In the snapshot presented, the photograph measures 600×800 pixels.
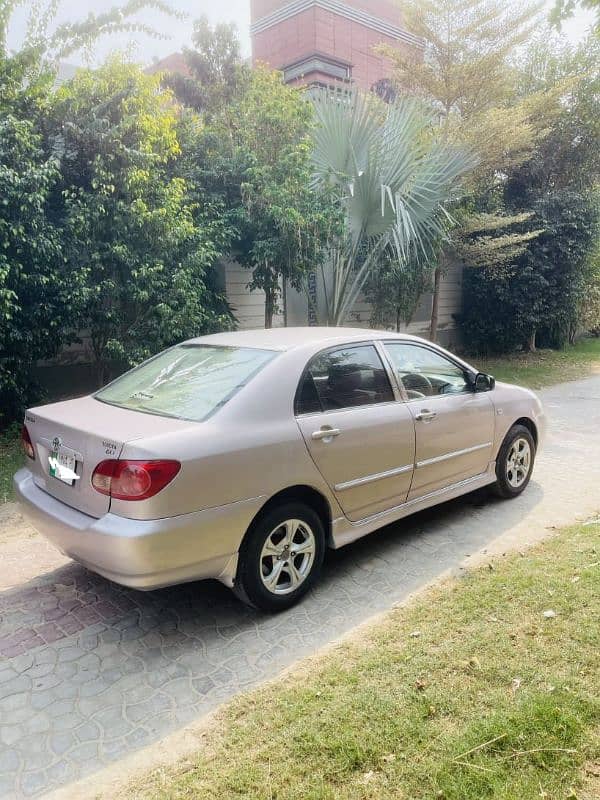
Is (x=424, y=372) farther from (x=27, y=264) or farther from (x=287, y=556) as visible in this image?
(x=27, y=264)

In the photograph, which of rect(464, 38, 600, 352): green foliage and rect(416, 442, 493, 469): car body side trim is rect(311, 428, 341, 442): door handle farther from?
rect(464, 38, 600, 352): green foliage

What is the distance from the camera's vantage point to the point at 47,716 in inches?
103

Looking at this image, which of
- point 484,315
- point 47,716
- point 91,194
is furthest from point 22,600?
point 484,315

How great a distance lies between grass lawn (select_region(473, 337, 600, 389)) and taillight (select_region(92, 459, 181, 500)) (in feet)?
33.3

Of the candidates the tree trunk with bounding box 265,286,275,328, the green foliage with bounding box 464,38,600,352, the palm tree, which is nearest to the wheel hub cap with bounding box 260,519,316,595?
the palm tree

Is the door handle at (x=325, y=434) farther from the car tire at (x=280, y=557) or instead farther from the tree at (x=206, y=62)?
the tree at (x=206, y=62)

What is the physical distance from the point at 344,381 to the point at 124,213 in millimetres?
4243

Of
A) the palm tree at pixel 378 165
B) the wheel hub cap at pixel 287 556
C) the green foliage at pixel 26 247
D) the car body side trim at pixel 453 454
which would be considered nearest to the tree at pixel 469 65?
the palm tree at pixel 378 165

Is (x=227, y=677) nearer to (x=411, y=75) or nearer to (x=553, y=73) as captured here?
(x=411, y=75)

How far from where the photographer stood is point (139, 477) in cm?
285

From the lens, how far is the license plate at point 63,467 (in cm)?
317

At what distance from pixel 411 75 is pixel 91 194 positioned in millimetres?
8409

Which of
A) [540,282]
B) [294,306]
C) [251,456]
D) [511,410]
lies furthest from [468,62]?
[251,456]

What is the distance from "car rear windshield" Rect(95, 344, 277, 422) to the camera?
3377 millimetres
